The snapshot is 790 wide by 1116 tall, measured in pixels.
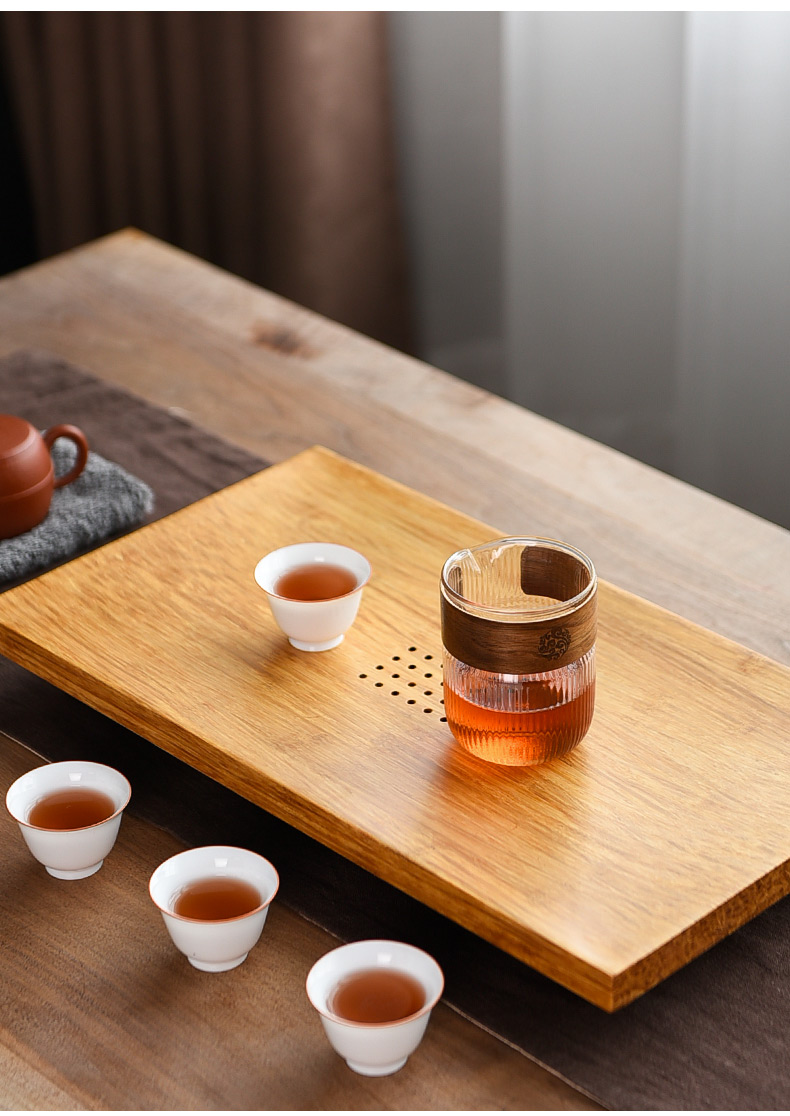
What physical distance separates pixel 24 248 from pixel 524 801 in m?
2.37

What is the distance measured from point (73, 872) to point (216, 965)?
143 mm

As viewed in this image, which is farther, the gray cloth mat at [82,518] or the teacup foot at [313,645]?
the gray cloth mat at [82,518]

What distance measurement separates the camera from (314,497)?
1330 millimetres

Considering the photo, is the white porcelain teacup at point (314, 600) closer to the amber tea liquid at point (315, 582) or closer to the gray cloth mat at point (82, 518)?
the amber tea liquid at point (315, 582)

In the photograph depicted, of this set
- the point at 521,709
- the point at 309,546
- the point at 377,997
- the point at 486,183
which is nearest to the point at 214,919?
the point at 377,997

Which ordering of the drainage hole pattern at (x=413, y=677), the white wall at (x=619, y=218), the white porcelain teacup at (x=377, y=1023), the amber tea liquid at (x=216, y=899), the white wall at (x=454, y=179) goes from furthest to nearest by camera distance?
the white wall at (x=454, y=179), the white wall at (x=619, y=218), the drainage hole pattern at (x=413, y=677), the amber tea liquid at (x=216, y=899), the white porcelain teacup at (x=377, y=1023)

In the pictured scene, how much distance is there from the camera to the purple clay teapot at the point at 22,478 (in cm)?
133

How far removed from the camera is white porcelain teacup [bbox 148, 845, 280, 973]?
2.94ft

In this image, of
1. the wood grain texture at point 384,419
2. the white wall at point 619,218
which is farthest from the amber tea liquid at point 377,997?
the white wall at point 619,218

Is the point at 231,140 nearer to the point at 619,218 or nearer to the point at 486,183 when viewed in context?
the point at 486,183

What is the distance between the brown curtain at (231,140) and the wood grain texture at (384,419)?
62 cm

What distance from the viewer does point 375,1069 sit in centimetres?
85

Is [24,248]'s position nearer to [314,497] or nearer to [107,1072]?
[314,497]

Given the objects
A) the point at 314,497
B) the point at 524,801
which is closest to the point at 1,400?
the point at 314,497
